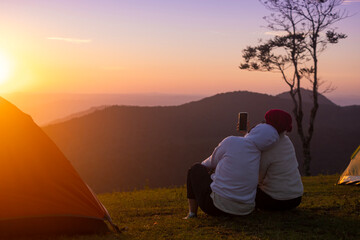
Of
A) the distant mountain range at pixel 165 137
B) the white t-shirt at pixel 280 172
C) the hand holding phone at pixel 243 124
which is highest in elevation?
the hand holding phone at pixel 243 124

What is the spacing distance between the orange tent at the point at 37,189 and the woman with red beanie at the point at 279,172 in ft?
8.60

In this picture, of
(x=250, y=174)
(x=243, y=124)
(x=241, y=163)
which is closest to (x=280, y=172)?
(x=250, y=174)

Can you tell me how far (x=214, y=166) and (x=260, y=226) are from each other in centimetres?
116

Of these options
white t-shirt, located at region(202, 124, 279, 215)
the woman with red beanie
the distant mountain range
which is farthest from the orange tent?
the distant mountain range

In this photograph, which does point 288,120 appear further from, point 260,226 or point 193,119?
point 193,119

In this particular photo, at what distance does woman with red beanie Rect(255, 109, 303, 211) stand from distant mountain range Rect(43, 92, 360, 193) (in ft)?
156

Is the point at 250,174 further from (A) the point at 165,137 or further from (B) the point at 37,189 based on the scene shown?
(A) the point at 165,137

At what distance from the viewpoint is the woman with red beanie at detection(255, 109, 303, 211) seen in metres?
6.66

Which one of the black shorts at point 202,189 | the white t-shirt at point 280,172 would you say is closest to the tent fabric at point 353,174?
the white t-shirt at point 280,172

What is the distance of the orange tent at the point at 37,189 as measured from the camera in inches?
240

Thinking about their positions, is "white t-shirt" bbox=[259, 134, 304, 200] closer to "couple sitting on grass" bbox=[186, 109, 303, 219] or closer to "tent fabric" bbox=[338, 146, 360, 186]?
"couple sitting on grass" bbox=[186, 109, 303, 219]

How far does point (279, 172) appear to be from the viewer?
22.5 feet

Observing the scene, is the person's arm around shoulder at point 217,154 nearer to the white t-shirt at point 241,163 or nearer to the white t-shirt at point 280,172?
the white t-shirt at point 241,163

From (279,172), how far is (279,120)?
0.88 meters
